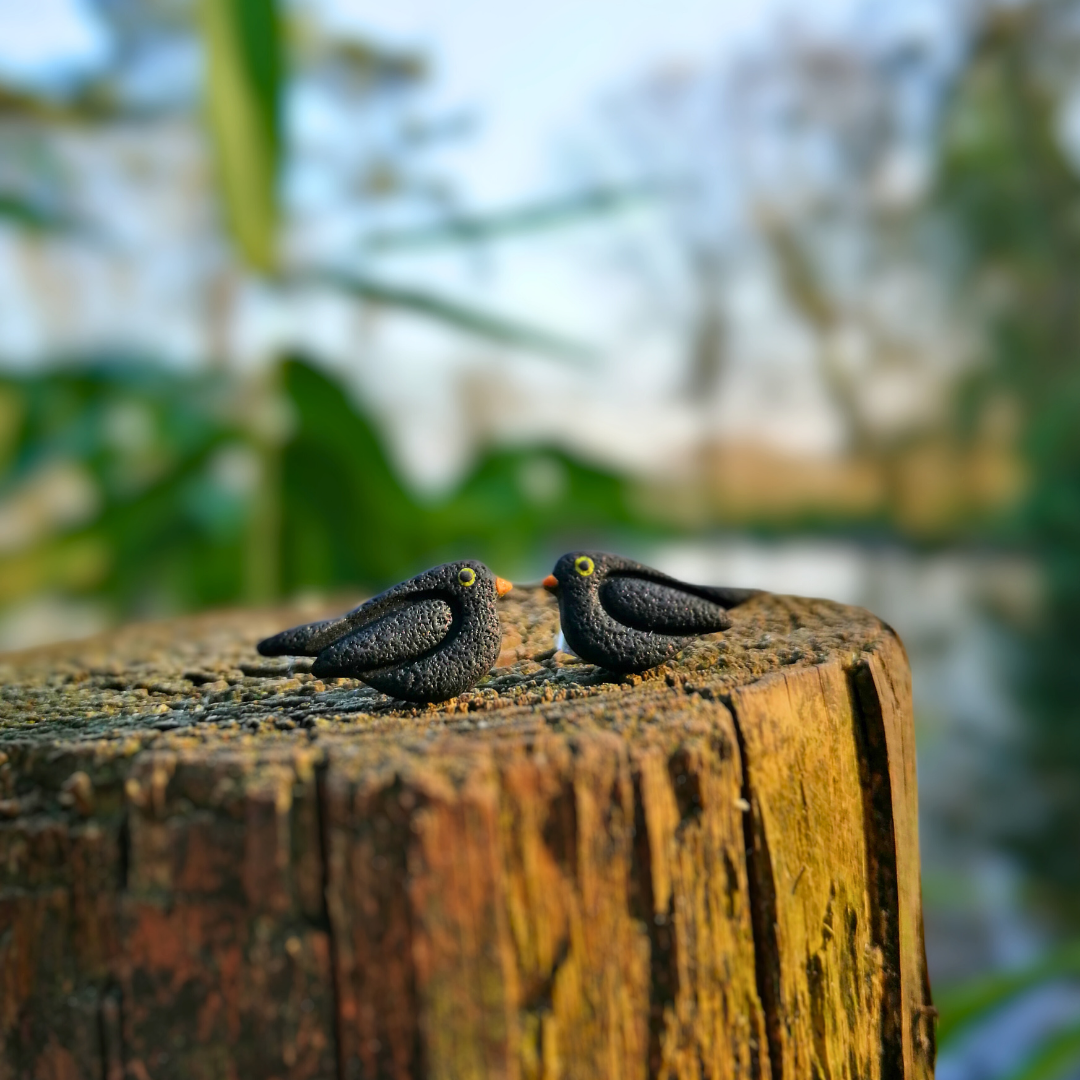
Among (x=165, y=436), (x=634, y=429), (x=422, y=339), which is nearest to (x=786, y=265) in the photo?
(x=634, y=429)

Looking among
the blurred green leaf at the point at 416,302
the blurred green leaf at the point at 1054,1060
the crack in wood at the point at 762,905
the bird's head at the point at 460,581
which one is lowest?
the blurred green leaf at the point at 1054,1060

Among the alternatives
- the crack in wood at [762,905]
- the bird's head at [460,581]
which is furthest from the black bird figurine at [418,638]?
the crack in wood at [762,905]

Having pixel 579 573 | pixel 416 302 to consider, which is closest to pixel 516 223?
pixel 416 302

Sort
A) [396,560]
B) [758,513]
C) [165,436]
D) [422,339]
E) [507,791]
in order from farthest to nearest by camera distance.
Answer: [422,339]
[758,513]
[165,436]
[396,560]
[507,791]

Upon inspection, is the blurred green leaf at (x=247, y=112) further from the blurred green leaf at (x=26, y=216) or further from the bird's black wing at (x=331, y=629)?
the bird's black wing at (x=331, y=629)

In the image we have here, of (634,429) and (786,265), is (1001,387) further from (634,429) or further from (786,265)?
(634,429)

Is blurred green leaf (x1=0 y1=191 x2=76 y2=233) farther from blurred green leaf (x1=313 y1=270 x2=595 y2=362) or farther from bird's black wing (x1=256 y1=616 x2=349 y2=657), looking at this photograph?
bird's black wing (x1=256 y1=616 x2=349 y2=657)

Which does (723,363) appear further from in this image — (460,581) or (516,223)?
(460,581)
